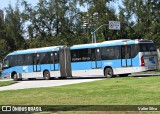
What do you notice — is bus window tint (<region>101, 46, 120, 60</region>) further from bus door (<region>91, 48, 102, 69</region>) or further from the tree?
the tree

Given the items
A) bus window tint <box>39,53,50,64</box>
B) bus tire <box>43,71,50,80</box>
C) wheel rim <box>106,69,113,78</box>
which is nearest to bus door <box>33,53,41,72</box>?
bus window tint <box>39,53,50,64</box>

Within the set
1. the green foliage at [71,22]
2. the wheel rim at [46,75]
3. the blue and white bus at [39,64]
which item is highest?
the green foliage at [71,22]

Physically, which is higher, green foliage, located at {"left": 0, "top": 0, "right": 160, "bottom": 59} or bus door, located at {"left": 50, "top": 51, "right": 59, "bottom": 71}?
green foliage, located at {"left": 0, "top": 0, "right": 160, "bottom": 59}

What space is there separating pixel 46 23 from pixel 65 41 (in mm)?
5130

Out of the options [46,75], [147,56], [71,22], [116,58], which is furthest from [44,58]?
[71,22]

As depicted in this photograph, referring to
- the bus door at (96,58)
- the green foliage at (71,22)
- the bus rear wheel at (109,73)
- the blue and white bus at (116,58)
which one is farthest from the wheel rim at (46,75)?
the green foliage at (71,22)

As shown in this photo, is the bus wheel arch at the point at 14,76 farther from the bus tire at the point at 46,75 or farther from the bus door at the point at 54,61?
the bus door at the point at 54,61

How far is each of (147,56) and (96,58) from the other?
4.27m

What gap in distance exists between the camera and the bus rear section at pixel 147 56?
29.8 metres

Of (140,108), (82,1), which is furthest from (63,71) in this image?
(82,1)

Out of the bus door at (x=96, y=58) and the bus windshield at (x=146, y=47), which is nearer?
the bus windshield at (x=146, y=47)

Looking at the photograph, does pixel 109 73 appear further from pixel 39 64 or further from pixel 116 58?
pixel 39 64

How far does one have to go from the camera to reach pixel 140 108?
9.98 metres

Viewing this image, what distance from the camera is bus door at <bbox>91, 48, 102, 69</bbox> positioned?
1264 inches
